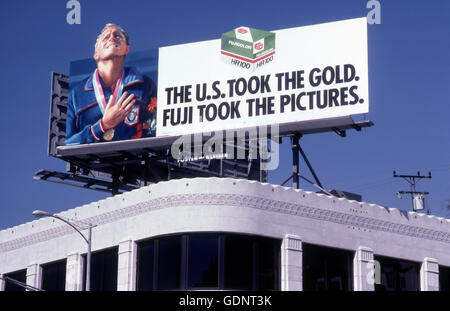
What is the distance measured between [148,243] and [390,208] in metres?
12.1

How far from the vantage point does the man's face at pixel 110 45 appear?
5400 centimetres

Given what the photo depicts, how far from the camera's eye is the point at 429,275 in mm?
45312

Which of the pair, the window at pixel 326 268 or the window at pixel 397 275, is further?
the window at pixel 397 275

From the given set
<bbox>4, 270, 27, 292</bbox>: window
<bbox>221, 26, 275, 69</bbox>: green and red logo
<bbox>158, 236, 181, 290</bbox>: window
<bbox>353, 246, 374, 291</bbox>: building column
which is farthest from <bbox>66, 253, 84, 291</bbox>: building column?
<bbox>221, 26, 275, 69</bbox>: green and red logo

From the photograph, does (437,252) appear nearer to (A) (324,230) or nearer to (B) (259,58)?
(A) (324,230)

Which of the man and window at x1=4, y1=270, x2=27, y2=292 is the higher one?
the man

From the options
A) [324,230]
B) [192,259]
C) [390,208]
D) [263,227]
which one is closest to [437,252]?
[390,208]

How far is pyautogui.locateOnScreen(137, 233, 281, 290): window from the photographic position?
1505 inches

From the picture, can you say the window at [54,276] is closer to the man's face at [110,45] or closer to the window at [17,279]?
the window at [17,279]

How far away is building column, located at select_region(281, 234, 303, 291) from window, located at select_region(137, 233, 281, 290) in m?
0.31

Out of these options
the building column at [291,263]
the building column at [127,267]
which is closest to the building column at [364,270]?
the building column at [291,263]

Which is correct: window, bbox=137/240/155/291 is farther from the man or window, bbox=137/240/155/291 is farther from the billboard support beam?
the man

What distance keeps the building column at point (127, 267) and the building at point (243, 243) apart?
44 millimetres

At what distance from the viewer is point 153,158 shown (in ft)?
170
